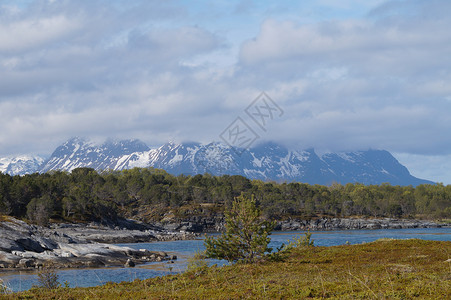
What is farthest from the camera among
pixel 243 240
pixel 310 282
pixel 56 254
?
pixel 56 254

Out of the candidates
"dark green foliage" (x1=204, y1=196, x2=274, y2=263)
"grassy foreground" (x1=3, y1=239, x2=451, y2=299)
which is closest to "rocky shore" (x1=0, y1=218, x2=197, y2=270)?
"dark green foliage" (x1=204, y1=196, x2=274, y2=263)

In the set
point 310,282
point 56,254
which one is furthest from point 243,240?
point 56,254

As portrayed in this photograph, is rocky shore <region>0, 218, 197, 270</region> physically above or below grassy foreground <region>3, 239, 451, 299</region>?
below

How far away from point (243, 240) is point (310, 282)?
457 inches

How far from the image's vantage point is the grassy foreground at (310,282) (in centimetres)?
1823

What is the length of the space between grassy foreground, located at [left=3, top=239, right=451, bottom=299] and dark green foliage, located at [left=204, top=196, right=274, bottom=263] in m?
1.42

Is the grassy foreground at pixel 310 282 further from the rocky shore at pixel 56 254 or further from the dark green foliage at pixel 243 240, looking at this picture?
the rocky shore at pixel 56 254

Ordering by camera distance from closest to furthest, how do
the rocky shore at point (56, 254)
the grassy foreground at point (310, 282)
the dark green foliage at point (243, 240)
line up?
the grassy foreground at point (310, 282)
the dark green foliage at point (243, 240)
the rocky shore at point (56, 254)

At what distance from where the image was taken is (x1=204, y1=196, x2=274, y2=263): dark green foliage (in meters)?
32.3

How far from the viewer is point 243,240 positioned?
32969 millimetres

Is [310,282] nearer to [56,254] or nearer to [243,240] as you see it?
[243,240]

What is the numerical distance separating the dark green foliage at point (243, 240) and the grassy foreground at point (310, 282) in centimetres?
142

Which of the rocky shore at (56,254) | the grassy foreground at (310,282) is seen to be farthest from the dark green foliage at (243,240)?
the rocky shore at (56,254)

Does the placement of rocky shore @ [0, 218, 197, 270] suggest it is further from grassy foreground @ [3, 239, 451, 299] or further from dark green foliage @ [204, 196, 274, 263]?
grassy foreground @ [3, 239, 451, 299]
